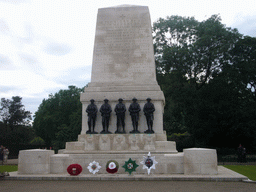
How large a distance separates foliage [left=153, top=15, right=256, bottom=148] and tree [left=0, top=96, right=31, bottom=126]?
170 ft

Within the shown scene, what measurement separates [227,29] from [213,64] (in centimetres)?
577

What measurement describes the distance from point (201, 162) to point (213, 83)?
22.2 meters

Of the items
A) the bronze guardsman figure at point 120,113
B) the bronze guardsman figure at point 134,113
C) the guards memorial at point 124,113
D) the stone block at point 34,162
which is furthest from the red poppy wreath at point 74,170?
the bronze guardsman figure at point 134,113

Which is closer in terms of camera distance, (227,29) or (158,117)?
(158,117)

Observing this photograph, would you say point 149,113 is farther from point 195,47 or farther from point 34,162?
point 195,47

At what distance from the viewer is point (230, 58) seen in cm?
3416

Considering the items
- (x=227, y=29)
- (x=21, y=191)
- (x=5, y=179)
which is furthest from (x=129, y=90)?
(x=227, y=29)

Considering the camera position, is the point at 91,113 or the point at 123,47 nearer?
the point at 91,113

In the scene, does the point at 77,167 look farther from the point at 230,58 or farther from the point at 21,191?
the point at 230,58

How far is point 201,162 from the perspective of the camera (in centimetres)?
1299

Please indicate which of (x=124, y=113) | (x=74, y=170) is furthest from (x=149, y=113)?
(x=74, y=170)

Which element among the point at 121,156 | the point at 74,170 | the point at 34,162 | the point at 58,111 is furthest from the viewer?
the point at 58,111

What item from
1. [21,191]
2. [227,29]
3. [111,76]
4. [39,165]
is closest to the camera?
[21,191]

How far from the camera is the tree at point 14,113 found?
74438 mm
